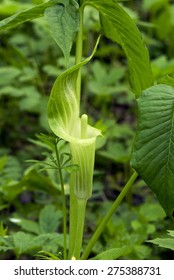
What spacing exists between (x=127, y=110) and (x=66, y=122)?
74.9 inches

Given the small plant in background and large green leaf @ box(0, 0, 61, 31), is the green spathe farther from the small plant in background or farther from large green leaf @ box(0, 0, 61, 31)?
large green leaf @ box(0, 0, 61, 31)

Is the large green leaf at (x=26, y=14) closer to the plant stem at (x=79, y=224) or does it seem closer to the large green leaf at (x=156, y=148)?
the large green leaf at (x=156, y=148)

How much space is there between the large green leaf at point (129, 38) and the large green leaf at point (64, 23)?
0.07 m

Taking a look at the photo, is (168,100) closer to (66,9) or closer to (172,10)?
(66,9)

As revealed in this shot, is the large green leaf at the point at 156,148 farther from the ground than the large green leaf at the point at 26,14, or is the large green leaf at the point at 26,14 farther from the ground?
the large green leaf at the point at 26,14

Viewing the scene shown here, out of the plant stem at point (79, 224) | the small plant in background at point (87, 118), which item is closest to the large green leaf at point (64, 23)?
the small plant in background at point (87, 118)

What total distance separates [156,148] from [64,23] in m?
0.28

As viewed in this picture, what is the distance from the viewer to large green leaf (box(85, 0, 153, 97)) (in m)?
1.20

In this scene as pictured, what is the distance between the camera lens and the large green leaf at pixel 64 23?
1.11 m

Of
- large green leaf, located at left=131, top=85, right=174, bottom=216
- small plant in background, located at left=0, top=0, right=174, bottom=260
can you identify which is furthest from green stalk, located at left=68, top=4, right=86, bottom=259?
large green leaf, located at left=131, top=85, right=174, bottom=216

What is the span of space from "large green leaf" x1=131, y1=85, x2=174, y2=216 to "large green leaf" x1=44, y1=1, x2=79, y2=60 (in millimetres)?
167

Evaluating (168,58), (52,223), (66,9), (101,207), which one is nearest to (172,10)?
(168,58)

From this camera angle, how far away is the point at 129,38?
1221mm

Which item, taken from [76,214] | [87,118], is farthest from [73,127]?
[76,214]
